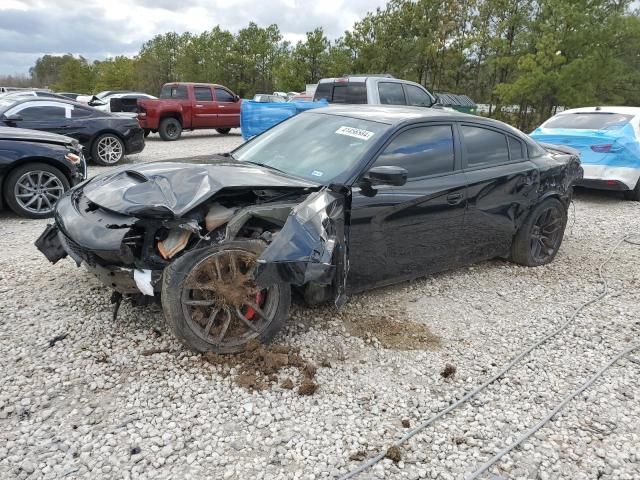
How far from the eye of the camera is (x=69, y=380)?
115 inches

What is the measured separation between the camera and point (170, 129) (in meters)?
16.0

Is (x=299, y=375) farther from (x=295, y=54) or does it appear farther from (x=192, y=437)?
(x=295, y=54)

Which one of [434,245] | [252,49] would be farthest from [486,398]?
[252,49]

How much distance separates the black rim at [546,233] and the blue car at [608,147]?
10.3 ft

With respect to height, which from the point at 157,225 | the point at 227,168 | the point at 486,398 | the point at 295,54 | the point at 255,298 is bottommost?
the point at 486,398

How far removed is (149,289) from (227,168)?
1088mm

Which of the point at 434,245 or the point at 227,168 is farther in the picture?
the point at 434,245

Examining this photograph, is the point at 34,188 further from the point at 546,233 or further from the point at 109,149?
the point at 546,233

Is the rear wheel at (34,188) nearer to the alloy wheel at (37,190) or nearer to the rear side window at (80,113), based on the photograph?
the alloy wheel at (37,190)

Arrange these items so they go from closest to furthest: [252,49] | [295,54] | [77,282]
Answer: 1. [77,282]
2. [295,54]
3. [252,49]

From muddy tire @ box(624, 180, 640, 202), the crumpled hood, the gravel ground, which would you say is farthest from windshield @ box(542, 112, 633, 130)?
the crumpled hood

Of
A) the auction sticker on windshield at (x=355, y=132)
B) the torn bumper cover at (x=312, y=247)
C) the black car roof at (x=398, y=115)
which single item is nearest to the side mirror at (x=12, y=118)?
the black car roof at (x=398, y=115)

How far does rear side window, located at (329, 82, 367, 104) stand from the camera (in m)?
10.6

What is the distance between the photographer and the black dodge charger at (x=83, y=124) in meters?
9.43
